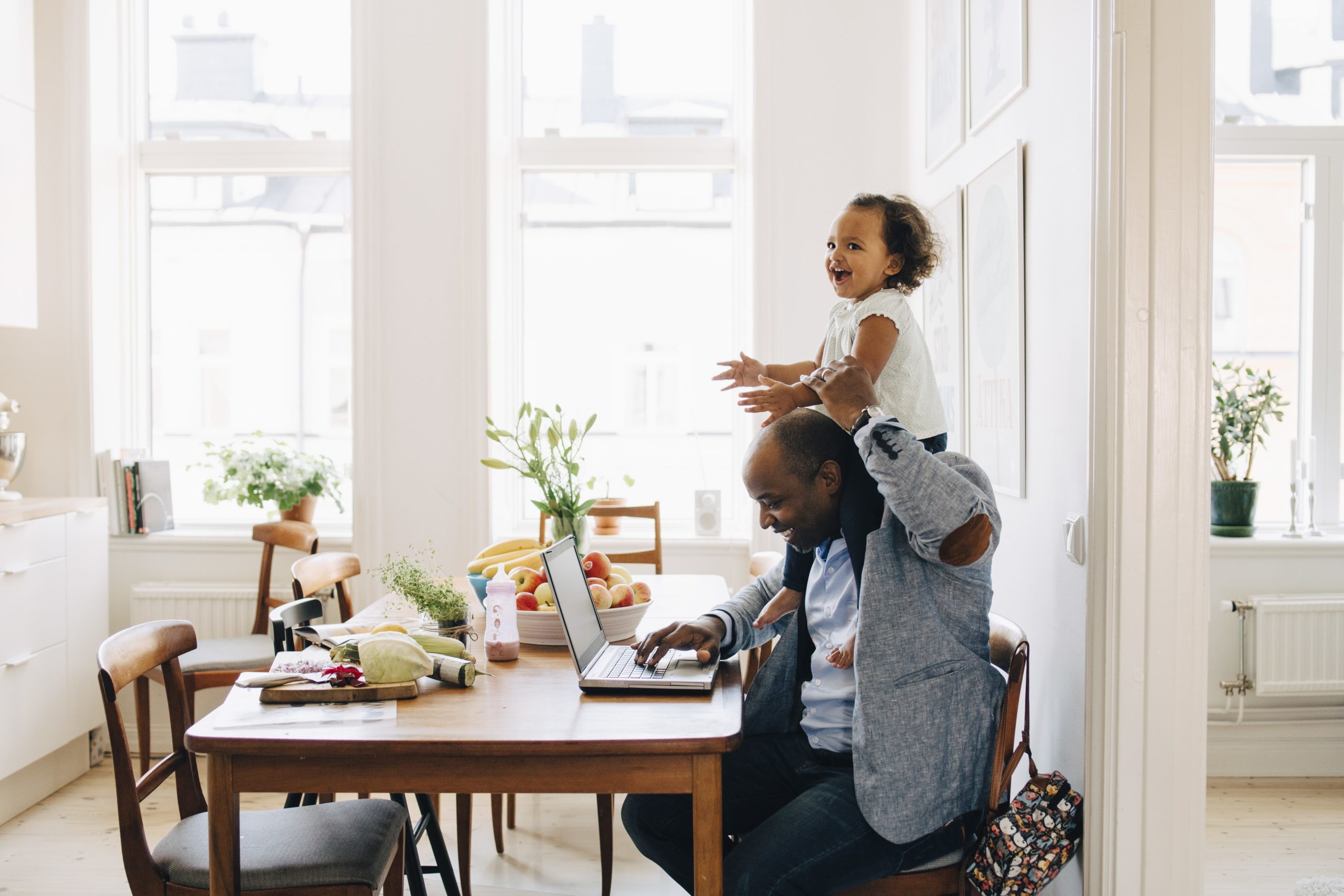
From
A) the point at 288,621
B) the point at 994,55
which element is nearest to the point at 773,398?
the point at 288,621

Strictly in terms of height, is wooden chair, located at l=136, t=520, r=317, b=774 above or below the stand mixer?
below

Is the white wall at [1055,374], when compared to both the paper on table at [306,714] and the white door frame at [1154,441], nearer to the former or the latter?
the white door frame at [1154,441]

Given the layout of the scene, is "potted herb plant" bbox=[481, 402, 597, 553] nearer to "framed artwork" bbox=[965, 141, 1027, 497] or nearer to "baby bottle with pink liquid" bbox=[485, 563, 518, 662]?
"baby bottle with pink liquid" bbox=[485, 563, 518, 662]

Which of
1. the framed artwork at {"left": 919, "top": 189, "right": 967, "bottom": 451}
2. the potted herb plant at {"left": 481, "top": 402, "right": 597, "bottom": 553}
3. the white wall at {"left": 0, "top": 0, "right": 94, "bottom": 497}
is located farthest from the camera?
the white wall at {"left": 0, "top": 0, "right": 94, "bottom": 497}

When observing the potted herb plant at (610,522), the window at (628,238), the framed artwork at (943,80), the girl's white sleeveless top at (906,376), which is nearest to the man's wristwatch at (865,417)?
the girl's white sleeveless top at (906,376)

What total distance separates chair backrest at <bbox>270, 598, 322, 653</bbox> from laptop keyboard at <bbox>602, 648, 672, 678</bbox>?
0.72 meters

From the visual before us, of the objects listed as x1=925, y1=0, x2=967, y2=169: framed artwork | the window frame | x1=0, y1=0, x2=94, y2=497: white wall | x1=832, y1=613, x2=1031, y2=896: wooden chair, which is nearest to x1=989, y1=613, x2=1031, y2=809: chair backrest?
x1=832, y1=613, x2=1031, y2=896: wooden chair

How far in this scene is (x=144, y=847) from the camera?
1.68m

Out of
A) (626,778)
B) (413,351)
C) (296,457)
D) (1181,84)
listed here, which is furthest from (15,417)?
(1181,84)

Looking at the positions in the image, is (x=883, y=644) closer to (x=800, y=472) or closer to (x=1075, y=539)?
(x=800, y=472)

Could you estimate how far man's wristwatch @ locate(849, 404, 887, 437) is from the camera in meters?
1.48

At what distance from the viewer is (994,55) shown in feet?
7.99

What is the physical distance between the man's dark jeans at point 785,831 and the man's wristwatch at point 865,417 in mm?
608

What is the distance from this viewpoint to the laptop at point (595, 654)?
164 centimetres
